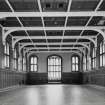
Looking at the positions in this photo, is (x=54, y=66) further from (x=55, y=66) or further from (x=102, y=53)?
(x=102, y=53)

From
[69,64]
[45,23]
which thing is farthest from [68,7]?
[69,64]

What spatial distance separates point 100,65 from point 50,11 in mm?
11527

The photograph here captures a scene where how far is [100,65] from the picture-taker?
1032 inches

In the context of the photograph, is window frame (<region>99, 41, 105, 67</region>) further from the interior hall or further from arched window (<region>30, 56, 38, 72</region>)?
arched window (<region>30, 56, 38, 72</region>)

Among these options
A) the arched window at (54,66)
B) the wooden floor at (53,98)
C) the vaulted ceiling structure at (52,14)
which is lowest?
the wooden floor at (53,98)

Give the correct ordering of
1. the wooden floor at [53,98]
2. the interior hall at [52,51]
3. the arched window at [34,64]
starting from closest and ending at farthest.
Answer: the wooden floor at [53,98] → the interior hall at [52,51] → the arched window at [34,64]

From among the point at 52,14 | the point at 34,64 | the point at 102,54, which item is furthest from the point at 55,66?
the point at 52,14

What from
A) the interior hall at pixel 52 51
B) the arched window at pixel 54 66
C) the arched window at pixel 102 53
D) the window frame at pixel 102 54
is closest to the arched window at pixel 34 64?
the interior hall at pixel 52 51

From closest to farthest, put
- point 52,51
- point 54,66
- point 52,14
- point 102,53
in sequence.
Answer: point 52,14 → point 102,53 → point 52,51 → point 54,66

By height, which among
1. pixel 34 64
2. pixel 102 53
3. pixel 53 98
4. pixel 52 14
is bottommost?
pixel 53 98

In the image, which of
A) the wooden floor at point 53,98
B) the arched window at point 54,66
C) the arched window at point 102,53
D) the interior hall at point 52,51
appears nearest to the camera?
the wooden floor at point 53,98

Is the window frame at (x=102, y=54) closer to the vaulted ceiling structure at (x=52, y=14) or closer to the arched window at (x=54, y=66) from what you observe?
the vaulted ceiling structure at (x=52, y=14)

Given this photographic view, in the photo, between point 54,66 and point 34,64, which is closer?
point 34,64

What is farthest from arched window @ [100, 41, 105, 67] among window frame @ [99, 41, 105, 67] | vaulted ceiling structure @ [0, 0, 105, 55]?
vaulted ceiling structure @ [0, 0, 105, 55]
